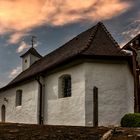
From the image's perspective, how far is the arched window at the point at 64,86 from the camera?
62.5ft

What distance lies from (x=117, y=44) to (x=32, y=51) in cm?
1474

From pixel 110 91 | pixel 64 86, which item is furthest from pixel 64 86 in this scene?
pixel 110 91

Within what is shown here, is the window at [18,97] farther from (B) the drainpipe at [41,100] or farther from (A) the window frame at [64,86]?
(A) the window frame at [64,86]

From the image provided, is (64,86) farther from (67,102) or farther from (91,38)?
(91,38)

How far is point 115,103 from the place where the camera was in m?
17.2

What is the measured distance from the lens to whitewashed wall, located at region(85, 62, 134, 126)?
55.7 feet

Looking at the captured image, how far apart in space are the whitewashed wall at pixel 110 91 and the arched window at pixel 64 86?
2.09 m

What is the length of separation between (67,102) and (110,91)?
2590 millimetres

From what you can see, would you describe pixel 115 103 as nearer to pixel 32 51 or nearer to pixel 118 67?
pixel 118 67

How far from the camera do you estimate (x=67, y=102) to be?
18125 mm

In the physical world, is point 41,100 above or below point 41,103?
above

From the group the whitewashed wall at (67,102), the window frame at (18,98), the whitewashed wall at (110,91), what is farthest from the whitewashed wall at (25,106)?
the whitewashed wall at (110,91)

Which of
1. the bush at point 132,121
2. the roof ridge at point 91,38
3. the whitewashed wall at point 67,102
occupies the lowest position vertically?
the bush at point 132,121

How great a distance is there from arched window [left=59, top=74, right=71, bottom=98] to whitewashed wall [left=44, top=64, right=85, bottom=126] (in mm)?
248
